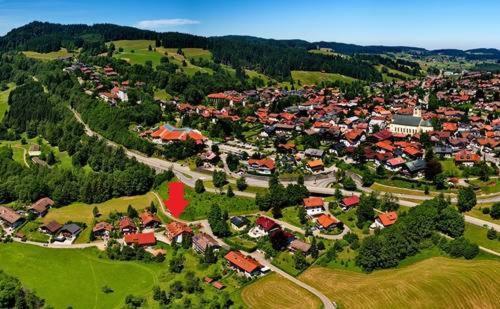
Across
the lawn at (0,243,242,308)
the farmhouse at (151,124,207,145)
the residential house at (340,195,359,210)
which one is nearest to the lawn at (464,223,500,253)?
the residential house at (340,195,359,210)

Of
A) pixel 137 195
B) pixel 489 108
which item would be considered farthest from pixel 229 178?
pixel 489 108

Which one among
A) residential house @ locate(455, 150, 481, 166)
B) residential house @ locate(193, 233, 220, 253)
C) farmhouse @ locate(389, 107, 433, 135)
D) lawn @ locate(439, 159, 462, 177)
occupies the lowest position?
residential house @ locate(193, 233, 220, 253)

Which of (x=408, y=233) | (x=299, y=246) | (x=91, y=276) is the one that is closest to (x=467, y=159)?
(x=408, y=233)

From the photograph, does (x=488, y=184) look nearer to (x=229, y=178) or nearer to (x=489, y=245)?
(x=489, y=245)

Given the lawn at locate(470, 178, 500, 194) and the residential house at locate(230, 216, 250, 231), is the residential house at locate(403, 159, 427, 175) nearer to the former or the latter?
the lawn at locate(470, 178, 500, 194)

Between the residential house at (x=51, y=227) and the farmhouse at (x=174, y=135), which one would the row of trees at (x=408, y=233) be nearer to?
the residential house at (x=51, y=227)
